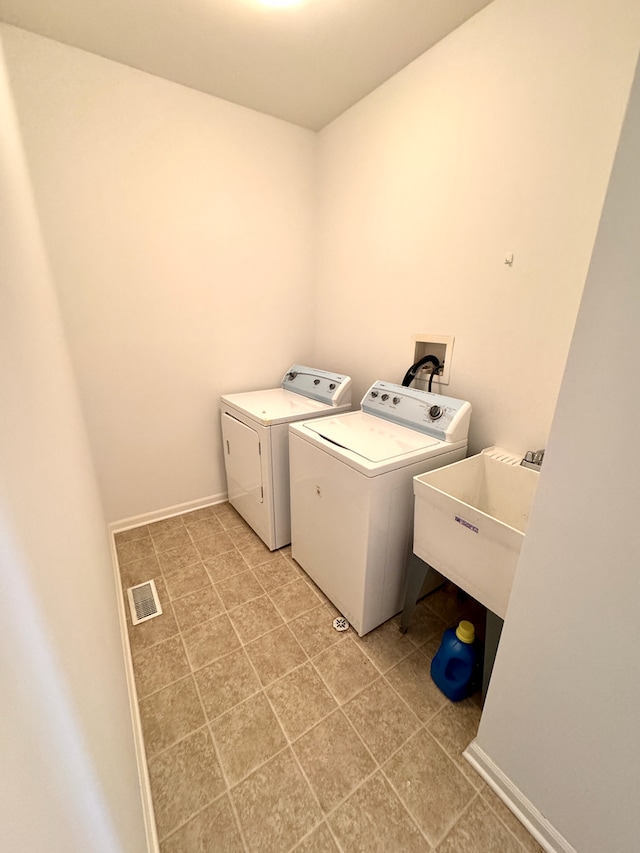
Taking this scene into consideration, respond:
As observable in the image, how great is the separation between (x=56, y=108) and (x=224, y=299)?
113 centimetres

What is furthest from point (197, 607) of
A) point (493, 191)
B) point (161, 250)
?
point (493, 191)

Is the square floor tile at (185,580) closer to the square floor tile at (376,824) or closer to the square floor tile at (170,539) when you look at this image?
the square floor tile at (170,539)

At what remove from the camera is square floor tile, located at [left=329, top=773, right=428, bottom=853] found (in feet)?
3.19

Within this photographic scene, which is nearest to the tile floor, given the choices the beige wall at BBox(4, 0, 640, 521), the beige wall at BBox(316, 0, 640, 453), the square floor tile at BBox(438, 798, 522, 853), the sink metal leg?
the square floor tile at BBox(438, 798, 522, 853)

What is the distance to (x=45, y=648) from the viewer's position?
1.39 feet

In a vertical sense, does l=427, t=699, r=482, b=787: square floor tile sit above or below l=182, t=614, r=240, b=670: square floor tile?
below

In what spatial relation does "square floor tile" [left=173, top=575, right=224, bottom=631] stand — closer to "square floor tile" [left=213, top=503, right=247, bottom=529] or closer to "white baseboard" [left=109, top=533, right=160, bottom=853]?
"white baseboard" [left=109, top=533, right=160, bottom=853]

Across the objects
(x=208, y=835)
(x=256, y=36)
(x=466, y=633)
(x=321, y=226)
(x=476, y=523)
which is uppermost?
(x=256, y=36)

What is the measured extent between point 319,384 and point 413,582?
1326 millimetres

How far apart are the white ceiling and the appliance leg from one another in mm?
2299

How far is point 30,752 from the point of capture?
343 millimetres

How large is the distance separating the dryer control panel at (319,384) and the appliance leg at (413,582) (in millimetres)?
1035

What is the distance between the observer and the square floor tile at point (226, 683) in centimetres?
131

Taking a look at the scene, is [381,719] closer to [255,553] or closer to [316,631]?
[316,631]
